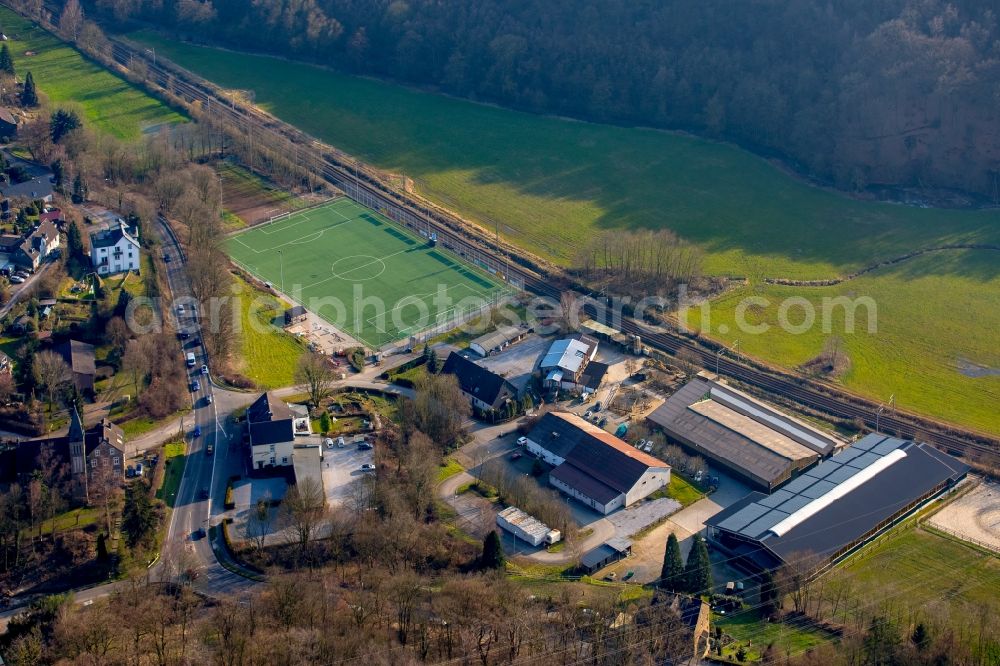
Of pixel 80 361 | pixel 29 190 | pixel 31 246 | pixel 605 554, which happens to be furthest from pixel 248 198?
pixel 605 554

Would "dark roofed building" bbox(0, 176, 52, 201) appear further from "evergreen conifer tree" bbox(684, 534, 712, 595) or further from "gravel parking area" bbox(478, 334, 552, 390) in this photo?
"evergreen conifer tree" bbox(684, 534, 712, 595)

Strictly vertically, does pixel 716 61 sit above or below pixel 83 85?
above

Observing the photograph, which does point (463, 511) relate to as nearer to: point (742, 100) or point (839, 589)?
point (839, 589)

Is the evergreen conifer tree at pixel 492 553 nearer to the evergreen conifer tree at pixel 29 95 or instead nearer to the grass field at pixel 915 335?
the grass field at pixel 915 335

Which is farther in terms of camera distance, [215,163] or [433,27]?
[433,27]

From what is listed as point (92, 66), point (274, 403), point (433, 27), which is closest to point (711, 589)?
point (274, 403)

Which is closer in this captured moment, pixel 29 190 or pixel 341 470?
pixel 341 470

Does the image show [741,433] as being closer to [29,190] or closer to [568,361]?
[568,361]
